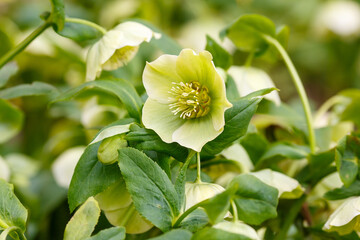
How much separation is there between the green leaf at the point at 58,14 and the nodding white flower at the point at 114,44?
0.05 metres

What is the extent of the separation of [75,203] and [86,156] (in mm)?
45

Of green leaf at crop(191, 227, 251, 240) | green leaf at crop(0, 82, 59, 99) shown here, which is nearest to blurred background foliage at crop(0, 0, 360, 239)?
green leaf at crop(0, 82, 59, 99)

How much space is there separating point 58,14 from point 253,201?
1.00ft

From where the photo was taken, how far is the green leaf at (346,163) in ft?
1.66

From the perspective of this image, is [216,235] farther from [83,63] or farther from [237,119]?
[83,63]

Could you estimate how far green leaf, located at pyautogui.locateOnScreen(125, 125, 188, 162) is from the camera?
452 millimetres

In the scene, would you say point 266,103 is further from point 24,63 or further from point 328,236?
point 24,63

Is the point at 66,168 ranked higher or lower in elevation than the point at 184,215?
lower

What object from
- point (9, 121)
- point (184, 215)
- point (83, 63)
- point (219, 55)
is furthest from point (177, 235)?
point (83, 63)

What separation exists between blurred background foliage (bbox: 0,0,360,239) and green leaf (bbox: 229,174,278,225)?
0.22m

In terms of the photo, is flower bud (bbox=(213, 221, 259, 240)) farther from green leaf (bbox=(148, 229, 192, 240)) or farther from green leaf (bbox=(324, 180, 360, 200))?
green leaf (bbox=(324, 180, 360, 200))

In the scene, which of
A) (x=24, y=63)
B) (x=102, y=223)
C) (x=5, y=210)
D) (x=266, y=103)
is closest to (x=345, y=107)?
(x=266, y=103)

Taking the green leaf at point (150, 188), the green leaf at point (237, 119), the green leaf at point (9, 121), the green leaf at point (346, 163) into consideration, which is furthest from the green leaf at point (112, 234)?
the green leaf at point (9, 121)

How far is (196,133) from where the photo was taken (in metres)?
0.47
